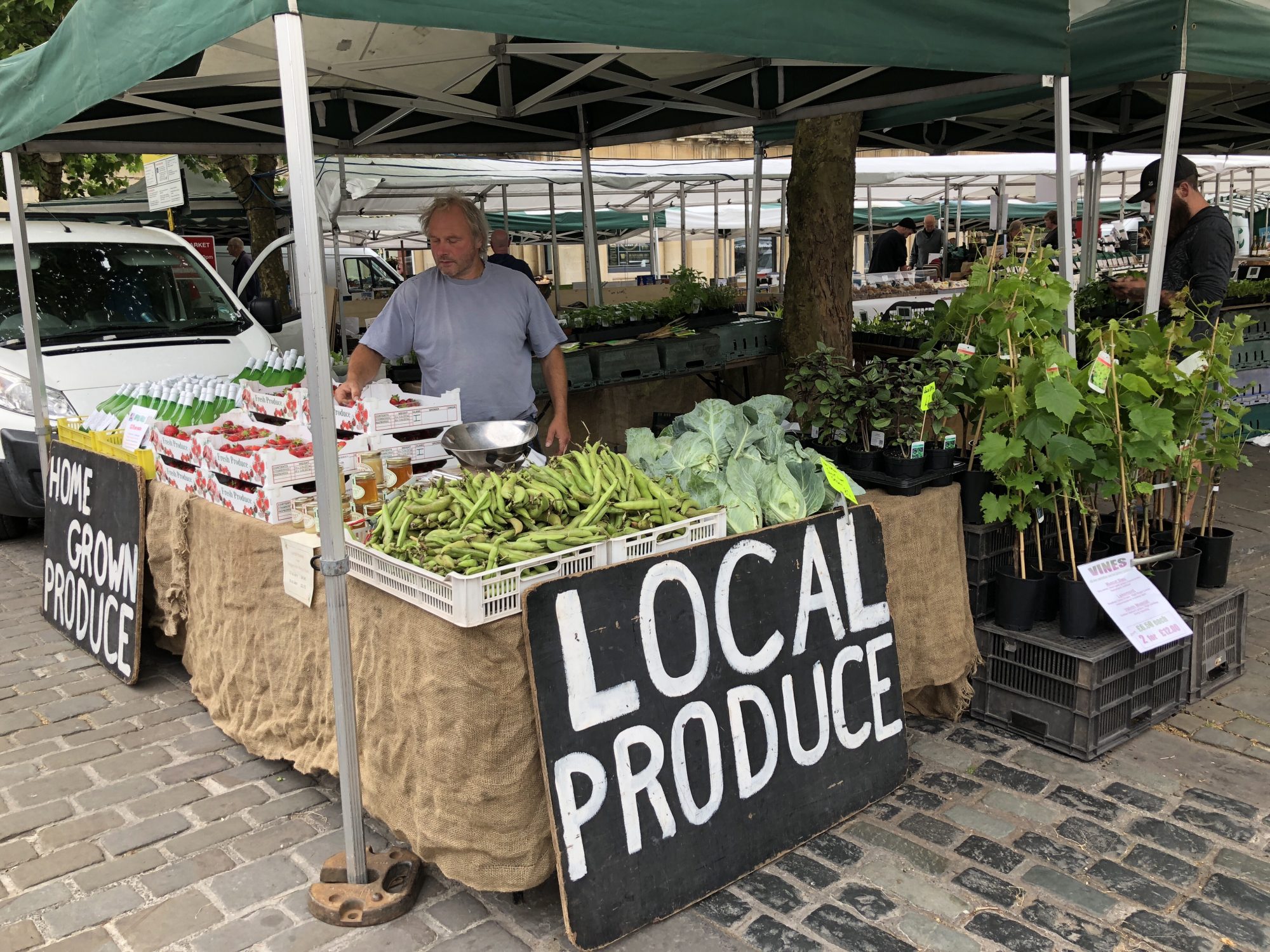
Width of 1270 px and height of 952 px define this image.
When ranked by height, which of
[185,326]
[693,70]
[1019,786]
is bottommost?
[1019,786]

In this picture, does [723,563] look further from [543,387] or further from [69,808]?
[543,387]

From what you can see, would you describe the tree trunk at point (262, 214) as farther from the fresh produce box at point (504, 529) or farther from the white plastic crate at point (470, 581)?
the white plastic crate at point (470, 581)

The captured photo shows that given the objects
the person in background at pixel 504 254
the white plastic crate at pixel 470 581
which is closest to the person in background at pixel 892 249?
the person in background at pixel 504 254

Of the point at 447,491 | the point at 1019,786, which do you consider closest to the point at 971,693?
the point at 1019,786

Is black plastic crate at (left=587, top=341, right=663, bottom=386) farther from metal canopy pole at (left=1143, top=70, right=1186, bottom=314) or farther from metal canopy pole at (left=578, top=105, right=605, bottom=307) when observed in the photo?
metal canopy pole at (left=1143, top=70, right=1186, bottom=314)

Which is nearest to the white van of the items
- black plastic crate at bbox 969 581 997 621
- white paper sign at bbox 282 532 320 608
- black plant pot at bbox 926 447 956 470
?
white paper sign at bbox 282 532 320 608

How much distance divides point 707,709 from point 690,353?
4.75m

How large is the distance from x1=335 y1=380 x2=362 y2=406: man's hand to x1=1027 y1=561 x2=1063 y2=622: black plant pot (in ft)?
9.07

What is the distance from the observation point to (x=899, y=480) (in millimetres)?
3758

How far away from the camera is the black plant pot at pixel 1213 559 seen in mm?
4156

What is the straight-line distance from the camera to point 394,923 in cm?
286

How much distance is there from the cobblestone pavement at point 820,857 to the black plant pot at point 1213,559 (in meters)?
0.48

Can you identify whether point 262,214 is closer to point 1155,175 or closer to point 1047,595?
point 1155,175

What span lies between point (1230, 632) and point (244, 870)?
4.03 meters
